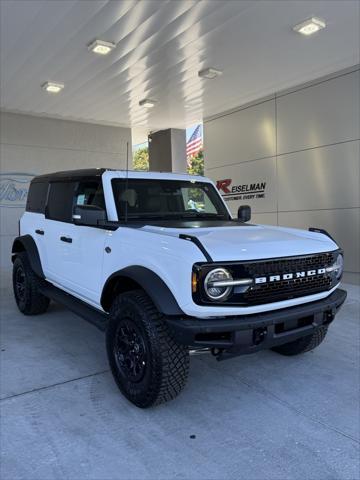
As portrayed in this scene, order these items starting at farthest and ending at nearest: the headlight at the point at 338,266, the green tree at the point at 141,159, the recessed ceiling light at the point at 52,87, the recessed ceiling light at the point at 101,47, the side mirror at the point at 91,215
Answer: the green tree at the point at 141,159
the recessed ceiling light at the point at 52,87
the recessed ceiling light at the point at 101,47
the side mirror at the point at 91,215
the headlight at the point at 338,266

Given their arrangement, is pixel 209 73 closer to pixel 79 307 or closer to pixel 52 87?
pixel 52 87

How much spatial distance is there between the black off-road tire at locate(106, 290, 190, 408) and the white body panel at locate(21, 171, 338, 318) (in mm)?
275

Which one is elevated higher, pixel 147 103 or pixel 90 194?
pixel 147 103

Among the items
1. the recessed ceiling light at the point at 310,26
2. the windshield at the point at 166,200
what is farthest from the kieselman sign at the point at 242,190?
the windshield at the point at 166,200

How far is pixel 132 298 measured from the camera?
8.98ft

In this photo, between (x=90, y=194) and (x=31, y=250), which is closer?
(x=90, y=194)

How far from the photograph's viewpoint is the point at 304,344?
346 centimetres

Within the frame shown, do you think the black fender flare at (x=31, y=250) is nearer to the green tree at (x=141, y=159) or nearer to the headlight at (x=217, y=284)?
the headlight at (x=217, y=284)

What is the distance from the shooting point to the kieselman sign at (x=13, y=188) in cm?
934

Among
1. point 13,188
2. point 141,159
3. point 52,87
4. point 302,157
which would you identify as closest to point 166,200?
point 302,157

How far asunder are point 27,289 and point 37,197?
1125 mm

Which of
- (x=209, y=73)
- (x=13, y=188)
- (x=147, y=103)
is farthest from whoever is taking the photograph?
(x=13, y=188)

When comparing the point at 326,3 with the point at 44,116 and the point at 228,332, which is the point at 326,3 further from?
the point at 44,116

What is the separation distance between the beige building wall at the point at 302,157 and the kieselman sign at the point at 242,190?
0.9 inches
